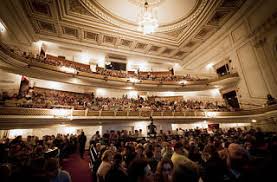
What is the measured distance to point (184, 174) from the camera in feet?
5.04

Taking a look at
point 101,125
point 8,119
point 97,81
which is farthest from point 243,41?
point 8,119

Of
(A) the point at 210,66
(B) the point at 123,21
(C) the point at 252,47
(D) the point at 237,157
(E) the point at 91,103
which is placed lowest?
(D) the point at 237,157

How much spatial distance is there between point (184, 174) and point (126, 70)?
56.4ft

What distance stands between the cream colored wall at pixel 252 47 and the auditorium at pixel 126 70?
0.26ft

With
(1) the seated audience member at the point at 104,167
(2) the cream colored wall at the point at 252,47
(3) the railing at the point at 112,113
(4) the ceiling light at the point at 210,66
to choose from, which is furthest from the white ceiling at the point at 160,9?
(1) the seated audience member at the point at 104,167

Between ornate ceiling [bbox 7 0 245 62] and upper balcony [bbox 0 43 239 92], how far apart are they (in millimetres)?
2982

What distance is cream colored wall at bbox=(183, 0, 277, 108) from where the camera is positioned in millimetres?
11328

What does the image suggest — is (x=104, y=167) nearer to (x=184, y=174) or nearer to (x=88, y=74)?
(x=184, y=174)

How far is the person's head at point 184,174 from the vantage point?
4.98 ft

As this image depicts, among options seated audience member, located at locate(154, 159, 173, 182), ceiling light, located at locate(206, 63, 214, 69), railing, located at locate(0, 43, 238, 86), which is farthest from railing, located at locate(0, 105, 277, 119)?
seated audience member, located at locate(154, 159, 173, 182)

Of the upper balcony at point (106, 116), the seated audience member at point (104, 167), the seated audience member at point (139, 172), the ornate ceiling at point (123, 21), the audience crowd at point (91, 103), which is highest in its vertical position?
the ornate ceiling at point (123, 21)

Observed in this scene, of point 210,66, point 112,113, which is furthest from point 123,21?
point 210,66

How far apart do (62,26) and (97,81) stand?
559 cm

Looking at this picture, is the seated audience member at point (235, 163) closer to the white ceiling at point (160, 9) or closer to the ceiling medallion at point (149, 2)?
the ceiling medallion at point (149, 2)
